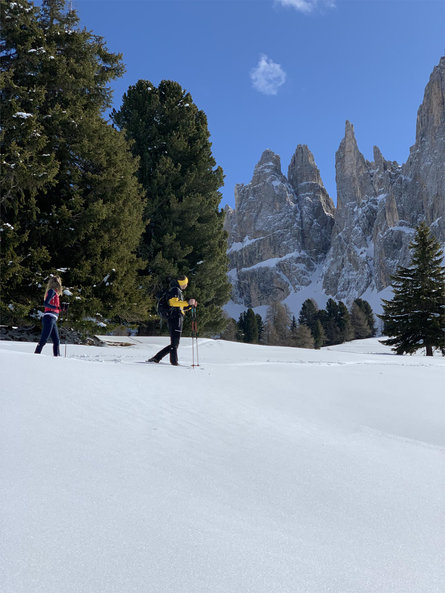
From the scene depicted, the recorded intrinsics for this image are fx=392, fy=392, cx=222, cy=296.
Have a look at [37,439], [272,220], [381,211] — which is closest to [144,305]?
[37,439]

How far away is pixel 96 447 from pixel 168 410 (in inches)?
49.0

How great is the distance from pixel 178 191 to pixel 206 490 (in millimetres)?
17732

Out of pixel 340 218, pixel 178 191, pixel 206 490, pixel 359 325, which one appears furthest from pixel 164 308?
pixel 340 218

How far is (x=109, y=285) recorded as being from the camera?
38.8 feet

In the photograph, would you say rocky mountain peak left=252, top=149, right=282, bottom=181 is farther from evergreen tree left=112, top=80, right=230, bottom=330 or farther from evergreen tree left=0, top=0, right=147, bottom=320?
evergreen tree left=0, top=0, right=147, bottom=320

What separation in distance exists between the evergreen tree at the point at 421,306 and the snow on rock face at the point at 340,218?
99.2 m

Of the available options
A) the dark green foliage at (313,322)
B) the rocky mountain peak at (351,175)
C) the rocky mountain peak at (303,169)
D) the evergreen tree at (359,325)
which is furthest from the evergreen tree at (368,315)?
the rocky mountain peak at (303,169)

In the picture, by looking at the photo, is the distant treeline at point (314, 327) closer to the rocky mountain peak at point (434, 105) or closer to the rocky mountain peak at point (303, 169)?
the rocky mountain peak at point (434, 105)

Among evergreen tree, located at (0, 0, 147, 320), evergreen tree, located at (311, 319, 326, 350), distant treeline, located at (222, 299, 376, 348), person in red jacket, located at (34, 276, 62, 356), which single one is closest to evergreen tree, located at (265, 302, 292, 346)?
distant treeline, located at (222, 299, 376, 348)

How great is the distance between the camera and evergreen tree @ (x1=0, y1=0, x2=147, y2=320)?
1046 cm

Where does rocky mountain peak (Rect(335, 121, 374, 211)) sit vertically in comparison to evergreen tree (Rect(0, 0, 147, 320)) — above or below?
above

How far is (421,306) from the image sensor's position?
2403cm

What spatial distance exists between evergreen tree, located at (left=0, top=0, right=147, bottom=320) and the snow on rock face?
11765 cm

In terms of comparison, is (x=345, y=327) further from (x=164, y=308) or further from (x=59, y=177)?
(x=164, y=308)
